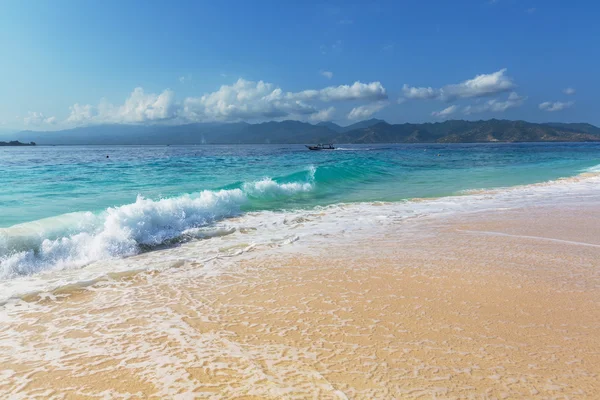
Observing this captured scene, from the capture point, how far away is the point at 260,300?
211 inches

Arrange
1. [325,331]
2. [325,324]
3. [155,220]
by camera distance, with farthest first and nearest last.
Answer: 1. [155,220]
2. [325,324]
3. [325,331]

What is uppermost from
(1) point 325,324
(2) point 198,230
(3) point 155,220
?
(3) point 155,220

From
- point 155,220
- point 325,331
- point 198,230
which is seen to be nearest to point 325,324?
point 325,331

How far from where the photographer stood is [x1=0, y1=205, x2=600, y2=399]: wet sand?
3335 millimetres

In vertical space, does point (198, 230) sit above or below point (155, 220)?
below

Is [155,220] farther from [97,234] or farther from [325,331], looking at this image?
[325,331]

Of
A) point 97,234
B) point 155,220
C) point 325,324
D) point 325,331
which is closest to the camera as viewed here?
point 325,331

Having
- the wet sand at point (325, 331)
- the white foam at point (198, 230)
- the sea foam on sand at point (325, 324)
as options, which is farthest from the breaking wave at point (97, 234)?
the wet sand at point (325, 331)

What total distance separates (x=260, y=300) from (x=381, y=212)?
27.7 ft

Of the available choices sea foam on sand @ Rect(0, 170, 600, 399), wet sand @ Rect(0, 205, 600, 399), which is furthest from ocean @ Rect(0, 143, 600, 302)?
wet sand @ Rect(0, 205, 600, 399)

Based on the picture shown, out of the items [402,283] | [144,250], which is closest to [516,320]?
[402,283]

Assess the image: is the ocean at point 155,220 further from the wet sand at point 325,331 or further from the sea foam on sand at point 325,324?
the wet sand at point 325,331

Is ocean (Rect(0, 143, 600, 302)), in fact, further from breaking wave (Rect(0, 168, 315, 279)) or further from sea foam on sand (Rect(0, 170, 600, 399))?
sea foam on sand (Rect(0, 170, 600, 399))

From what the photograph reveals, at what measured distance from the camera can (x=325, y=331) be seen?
4.30 metres
